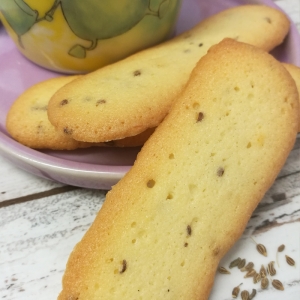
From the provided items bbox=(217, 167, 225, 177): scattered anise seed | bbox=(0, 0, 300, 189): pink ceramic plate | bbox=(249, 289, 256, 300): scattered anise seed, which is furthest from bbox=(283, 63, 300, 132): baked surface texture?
bbox=(249, 289, 256, 300): scattered anise seed

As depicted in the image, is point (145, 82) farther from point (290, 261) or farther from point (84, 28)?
point (290, 261)

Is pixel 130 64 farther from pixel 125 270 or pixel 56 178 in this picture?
pixel 125 270

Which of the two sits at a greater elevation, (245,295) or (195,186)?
(195,186)

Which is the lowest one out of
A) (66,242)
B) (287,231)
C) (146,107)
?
(66,242)

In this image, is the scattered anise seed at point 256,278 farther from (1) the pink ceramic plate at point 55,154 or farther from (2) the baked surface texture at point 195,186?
(1) the pink ceramic plate at point 55,154

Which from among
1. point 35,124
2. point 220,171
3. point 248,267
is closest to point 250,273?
point 248,267

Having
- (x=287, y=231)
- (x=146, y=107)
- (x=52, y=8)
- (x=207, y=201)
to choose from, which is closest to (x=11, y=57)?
(x=52, y=8)
